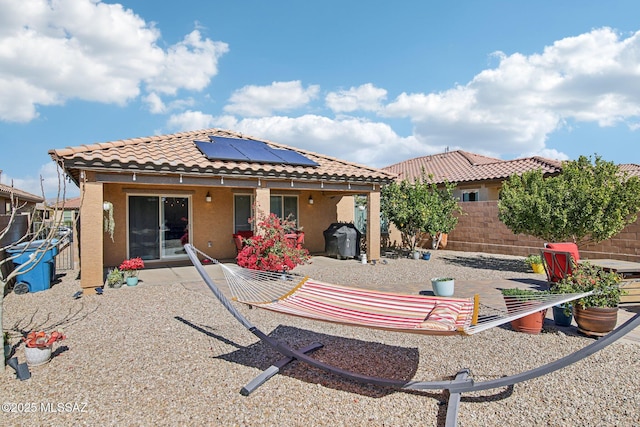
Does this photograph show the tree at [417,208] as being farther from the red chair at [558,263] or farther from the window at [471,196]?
the red chair at [558,263]

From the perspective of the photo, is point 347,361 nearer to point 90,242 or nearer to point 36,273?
point 90,242

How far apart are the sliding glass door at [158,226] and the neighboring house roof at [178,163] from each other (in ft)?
6.05

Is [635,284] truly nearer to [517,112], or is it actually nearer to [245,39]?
[245,39]

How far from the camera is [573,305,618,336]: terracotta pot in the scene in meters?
5.25

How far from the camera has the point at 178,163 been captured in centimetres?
947

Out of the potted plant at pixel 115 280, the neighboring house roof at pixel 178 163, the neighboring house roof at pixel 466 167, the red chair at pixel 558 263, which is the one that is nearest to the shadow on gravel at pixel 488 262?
the neighboring house roof at pixel 466 167

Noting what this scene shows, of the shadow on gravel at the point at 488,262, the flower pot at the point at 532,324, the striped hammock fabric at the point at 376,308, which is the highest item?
the striped hammock fabric at the point at 376,308

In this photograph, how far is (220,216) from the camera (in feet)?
42.9

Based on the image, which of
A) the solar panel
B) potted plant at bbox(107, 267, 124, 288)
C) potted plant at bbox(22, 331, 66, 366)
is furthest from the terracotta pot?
potted plant at bbox(107, 267, 124, 288)

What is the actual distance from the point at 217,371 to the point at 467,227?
14319mm

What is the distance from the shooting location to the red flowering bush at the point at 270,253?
29.4ft

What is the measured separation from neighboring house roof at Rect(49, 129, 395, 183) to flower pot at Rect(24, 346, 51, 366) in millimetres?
4960

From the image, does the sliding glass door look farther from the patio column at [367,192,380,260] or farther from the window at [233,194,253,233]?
the patio column at [367,192,380,260]

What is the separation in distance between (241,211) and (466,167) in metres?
15.1
